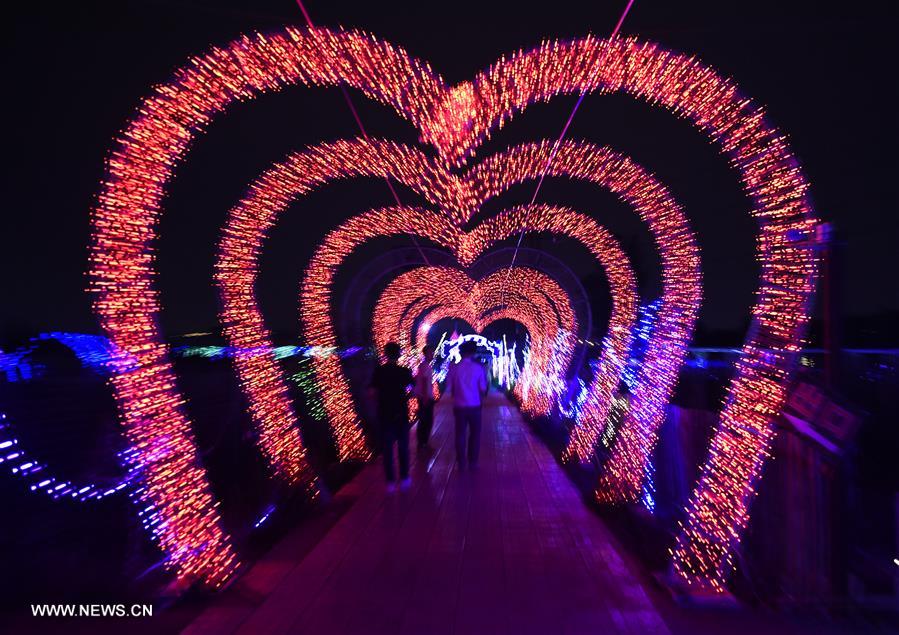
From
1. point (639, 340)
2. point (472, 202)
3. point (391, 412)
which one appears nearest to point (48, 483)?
point (391, 412)

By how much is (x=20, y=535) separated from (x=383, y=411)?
3.54m

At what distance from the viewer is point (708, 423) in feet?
18.7

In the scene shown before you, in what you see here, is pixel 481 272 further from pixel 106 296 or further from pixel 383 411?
pixel 106 296

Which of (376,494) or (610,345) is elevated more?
(610,345)

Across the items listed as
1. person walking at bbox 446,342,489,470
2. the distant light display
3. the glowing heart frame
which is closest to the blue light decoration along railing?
person walking at bbox 446,342,489,470

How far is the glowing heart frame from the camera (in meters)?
4.11

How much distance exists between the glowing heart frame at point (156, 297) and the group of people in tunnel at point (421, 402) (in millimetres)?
3361

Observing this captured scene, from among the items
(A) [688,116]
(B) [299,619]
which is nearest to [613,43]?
(A) [688,116]

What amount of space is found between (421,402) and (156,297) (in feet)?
23.3

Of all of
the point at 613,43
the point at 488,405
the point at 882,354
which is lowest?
the point at 488,405

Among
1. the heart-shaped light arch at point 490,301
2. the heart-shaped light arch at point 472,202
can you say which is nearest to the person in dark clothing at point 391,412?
the heart-shaped light arch at point 472,202

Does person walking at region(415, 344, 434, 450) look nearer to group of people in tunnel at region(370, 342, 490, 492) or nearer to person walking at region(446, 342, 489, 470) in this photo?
group of people in tunnel at region(370, 342, 490, 492)

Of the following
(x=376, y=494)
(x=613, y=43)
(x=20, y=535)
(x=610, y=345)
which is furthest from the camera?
(x=610, y=345)

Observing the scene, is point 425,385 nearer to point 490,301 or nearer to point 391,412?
point 391,412
